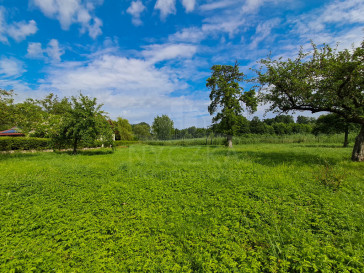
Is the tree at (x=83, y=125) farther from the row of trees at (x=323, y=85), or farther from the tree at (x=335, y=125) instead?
the tree at (x=335, y=125)

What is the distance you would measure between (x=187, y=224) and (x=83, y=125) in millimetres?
13681

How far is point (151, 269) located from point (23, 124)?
45.5 feet

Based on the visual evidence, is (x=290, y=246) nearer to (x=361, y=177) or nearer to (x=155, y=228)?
(x=155, y=228)

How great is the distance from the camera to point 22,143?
18000 mm

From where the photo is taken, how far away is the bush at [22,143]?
16812 mm

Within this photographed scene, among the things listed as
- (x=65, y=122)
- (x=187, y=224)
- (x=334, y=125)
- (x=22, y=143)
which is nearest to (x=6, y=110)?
(x=65, y=122)

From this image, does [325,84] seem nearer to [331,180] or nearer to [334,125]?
[331,180]

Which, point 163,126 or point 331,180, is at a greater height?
point 163,126

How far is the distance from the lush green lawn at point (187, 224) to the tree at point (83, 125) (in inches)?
311

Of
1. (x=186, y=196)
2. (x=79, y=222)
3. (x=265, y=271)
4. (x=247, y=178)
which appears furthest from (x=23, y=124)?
(x=265, y=271)

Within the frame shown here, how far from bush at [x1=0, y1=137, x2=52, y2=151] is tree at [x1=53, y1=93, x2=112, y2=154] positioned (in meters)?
3.17

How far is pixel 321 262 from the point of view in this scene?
8.32 ft

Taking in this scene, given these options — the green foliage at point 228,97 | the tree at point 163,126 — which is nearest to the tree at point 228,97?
the green foliage at point 228,97

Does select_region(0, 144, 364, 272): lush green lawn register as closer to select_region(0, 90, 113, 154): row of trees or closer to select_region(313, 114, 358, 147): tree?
select_region(0, 90, 113, 154): row of trees
